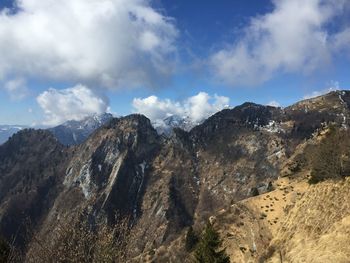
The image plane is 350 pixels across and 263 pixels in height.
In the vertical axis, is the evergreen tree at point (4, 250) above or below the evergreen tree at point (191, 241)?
above

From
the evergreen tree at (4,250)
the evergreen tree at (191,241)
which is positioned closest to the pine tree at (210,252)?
the evergreen tree at (4,250)

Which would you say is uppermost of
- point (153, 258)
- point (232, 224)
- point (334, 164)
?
point (334, 164)

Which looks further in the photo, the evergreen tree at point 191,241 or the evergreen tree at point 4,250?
the evergreen tree at point 191,241

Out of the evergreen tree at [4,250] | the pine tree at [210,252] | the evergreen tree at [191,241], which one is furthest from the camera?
the evergreen tree at [191,241]

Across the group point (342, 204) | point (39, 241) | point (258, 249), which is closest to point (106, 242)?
point (39, 241)

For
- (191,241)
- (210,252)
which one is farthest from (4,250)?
(191,241)

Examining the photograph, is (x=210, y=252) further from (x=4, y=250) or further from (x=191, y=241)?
(x=191, y=241)

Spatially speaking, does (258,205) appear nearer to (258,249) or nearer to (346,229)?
(258,249)

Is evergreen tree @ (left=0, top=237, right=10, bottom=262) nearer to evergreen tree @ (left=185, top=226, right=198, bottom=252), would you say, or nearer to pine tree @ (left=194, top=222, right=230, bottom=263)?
pine tree @ (left=194, top=222, right=230, bottom=263)

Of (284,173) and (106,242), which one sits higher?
(284,173)

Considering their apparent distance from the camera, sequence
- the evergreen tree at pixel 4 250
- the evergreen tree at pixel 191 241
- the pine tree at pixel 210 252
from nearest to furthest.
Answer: the evergreen tree at pixel 4 250, the pine tree at pixel 210 252, the evergreen tree at pixel 191 241

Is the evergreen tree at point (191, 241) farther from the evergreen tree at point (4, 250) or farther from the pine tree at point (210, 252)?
the evergreen tree at point (4, 250)
